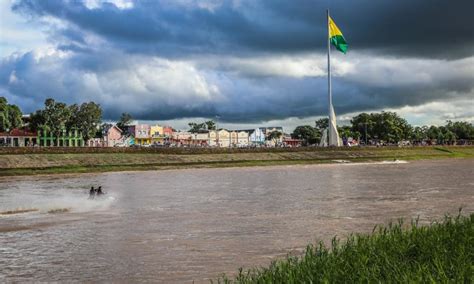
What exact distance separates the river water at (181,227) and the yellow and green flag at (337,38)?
72.8 meters

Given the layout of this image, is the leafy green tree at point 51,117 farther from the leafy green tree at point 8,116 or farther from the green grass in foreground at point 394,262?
the green grass in foreground at point 394,262

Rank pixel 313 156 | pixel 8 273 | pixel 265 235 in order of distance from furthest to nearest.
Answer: pixel 313 156 → pixel 265 235 → pixel 8 273

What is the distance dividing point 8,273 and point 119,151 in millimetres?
92476

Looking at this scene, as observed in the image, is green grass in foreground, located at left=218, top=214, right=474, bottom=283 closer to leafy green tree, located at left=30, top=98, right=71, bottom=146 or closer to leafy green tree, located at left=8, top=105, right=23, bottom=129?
leafy green tree, located at left=30, top=98, right=71, bottom=146

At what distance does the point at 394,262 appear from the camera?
11.6 m

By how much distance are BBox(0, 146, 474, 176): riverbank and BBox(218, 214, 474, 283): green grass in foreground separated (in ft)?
249

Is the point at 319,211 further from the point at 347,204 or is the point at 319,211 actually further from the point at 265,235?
the point at 265,235

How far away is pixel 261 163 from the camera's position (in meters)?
116

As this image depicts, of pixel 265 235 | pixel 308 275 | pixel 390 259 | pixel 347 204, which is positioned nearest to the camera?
pixel 308 275

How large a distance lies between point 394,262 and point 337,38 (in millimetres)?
A: 112069

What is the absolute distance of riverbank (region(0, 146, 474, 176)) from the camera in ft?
294

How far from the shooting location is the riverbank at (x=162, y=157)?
89613mm

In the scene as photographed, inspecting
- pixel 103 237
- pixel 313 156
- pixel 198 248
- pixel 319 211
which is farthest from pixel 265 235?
pixel 313 156

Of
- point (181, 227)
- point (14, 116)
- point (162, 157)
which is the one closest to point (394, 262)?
point (181, 227)
